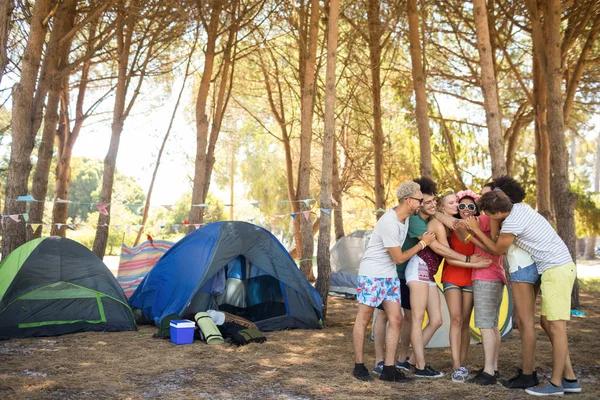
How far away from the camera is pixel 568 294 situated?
3951 millimetres

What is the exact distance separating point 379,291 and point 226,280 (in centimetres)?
347

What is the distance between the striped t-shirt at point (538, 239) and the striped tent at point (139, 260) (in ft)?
19.8

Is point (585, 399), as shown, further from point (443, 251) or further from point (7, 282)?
point (7, 282)

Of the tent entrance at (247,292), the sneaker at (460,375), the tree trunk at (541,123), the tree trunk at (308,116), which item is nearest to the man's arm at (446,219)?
the sneaker at (460,375)

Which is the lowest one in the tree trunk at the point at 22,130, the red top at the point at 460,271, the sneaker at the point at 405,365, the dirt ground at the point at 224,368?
the dirt ground at the point at 224,368

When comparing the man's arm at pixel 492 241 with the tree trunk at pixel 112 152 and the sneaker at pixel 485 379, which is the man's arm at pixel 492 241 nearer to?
the sneaker at pixel 485 379

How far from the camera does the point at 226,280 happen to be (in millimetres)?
7406

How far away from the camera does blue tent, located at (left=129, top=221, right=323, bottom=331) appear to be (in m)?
6.51

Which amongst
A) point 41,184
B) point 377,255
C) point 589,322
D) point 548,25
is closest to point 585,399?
point 377,255

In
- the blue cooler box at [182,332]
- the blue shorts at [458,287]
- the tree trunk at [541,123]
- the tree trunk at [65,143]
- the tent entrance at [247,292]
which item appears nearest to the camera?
the blue shorts at [458,287]

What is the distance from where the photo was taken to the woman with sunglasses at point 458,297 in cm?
431

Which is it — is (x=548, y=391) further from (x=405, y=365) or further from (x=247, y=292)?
(x=247, y=292)

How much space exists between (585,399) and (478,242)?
1192 mm

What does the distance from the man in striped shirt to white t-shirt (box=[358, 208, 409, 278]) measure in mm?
555
